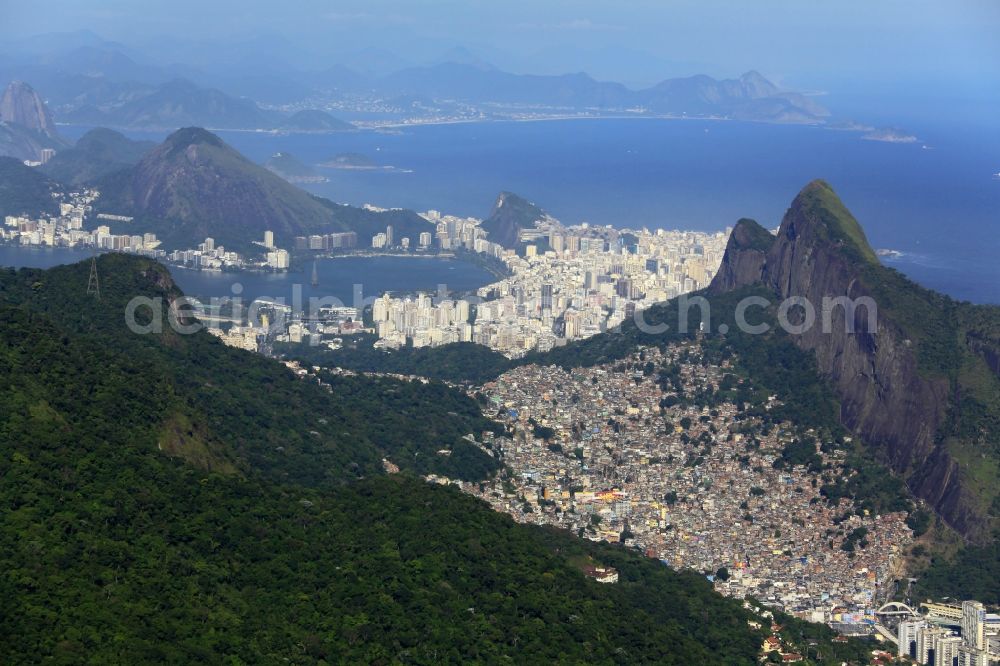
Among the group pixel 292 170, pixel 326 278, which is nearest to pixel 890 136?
pixel 292 170

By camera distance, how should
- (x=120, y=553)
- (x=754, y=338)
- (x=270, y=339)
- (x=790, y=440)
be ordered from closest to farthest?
(x=120, y=553), (x=790, y=440), (x=754, y=338), (x=270, y=339)

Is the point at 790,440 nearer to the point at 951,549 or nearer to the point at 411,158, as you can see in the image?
the point at 951,549

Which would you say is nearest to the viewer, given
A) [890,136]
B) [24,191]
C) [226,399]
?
[226,399]

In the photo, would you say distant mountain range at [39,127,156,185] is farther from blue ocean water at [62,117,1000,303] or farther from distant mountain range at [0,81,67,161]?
blue ocean water at [62,117,1000,303]

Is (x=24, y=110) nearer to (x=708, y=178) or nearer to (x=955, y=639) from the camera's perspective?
(x=708, y=178)

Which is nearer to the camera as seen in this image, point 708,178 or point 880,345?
point 880,345

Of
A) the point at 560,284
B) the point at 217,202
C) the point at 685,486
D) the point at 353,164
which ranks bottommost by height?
the point at 685,486

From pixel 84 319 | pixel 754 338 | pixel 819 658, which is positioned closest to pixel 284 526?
pixel 819 658
